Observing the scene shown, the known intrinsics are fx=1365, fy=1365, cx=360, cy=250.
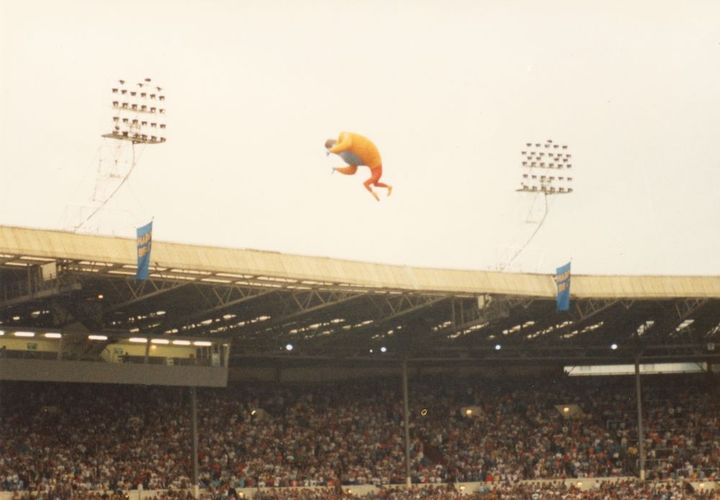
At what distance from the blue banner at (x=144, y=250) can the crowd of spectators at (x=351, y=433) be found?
9616mm

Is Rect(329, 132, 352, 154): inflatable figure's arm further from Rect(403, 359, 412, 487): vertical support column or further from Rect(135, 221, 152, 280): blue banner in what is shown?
Rect(403, 359, 412, 487): vertical support column

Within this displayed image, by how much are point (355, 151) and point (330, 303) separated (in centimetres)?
2015

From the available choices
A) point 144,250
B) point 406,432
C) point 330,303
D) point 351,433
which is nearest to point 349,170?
point 144,250

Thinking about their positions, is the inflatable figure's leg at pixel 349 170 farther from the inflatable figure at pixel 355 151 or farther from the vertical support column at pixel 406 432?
the vertical support column at pixel 406 432

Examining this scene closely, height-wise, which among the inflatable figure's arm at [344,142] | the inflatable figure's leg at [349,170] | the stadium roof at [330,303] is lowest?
the stadium roof at [330,303]

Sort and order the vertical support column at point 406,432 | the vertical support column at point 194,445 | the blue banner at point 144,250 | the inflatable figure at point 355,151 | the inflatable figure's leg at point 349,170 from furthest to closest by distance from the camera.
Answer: the vertical support column at point 406,432, the vertical support column at point 194,445, the blue banner at point 144,250, the inflatable figure's leg at point 349,170, the inflatable figure at point 355,151

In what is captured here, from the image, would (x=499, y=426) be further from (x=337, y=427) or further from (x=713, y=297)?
(x=713, y=297)

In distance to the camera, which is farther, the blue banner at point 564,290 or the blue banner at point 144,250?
the blue banner at point 564,290

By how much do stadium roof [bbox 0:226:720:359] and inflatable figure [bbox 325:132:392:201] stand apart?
13.4 metres

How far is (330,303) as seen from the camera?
48.9 metres

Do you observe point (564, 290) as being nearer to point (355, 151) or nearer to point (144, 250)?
point (144, 250)

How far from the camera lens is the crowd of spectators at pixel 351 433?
49625mm

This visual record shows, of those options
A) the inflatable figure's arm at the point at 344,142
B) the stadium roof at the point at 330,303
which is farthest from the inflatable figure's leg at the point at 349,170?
the stadium roof at the point at 330,303

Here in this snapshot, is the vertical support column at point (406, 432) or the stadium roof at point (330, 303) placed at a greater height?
the stadium roof at point (330, 303)
